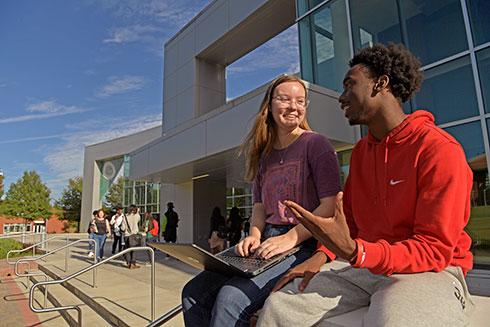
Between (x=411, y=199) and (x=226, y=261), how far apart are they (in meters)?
0.87

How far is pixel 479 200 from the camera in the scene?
6102 millimetres

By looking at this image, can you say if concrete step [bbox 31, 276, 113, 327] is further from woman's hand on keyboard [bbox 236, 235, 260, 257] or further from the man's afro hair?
the man's afro hair

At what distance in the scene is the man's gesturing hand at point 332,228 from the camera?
115cm

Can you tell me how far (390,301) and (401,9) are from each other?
782 cm

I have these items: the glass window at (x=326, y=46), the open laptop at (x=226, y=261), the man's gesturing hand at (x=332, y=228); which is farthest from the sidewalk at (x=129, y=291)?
the glass window at (x=326, y=46)

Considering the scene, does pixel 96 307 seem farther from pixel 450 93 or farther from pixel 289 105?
pixel 450 93

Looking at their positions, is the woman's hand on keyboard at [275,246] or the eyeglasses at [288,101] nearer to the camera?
the woman's hand on keyboard at [275,246]

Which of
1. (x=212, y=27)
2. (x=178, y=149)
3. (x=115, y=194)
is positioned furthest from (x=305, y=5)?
(x=115, y=194)

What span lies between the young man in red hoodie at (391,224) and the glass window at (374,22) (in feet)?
21.3

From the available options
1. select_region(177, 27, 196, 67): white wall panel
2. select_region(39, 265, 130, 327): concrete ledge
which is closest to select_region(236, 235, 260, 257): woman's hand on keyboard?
select_region(39, 265, 130, 327): concrete ledge

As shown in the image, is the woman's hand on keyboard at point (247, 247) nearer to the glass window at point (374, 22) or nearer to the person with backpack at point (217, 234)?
the glass window at point (374, 22)

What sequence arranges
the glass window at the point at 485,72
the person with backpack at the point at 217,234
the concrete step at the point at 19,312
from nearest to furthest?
the concrete step at the point at 19,312 → the glass window at the point at 485,72 → the person with backpack at the point at 217,234

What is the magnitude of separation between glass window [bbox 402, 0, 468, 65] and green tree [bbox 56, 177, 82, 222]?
50.1 metres

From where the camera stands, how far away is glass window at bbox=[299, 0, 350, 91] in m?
8.51
